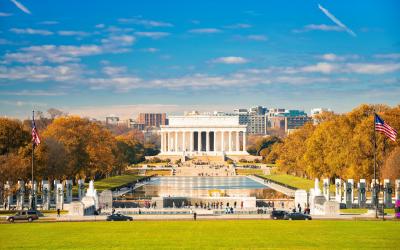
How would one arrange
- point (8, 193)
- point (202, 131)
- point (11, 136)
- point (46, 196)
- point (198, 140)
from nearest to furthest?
point (8, 193) < point (46, 196) < point (11, 136) < point (202, 131) < point (198, 140)

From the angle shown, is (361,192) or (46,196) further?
(361,192)

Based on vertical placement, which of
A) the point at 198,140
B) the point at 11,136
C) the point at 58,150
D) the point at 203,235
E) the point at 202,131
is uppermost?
the point at 202,131

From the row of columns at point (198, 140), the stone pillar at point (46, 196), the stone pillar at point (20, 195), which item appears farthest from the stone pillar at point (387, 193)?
the row of columns at point (198, 140)

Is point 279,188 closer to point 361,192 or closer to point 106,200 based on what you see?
point 361,192

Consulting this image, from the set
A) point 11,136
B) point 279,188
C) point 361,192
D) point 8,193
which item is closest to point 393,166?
point 361,192

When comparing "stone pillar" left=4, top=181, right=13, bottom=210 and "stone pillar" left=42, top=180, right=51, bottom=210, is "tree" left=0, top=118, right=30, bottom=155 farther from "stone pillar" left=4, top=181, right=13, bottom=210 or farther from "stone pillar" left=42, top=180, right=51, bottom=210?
"stone pillar" left=42, top=180, right=51, bottom=210

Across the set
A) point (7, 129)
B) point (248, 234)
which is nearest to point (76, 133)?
point (7, 129)

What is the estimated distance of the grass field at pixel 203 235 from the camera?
3188cm

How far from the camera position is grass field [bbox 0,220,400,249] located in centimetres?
3188

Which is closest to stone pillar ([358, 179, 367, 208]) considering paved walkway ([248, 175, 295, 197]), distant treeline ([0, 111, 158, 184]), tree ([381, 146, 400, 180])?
tree ([381, 146, 400, 180])

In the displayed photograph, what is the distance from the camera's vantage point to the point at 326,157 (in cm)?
8188

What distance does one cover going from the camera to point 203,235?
35.4 meters

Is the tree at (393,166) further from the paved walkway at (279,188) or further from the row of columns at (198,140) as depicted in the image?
the row of columns at (198,140)

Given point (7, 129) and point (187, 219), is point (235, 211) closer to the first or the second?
point (187, 219)
